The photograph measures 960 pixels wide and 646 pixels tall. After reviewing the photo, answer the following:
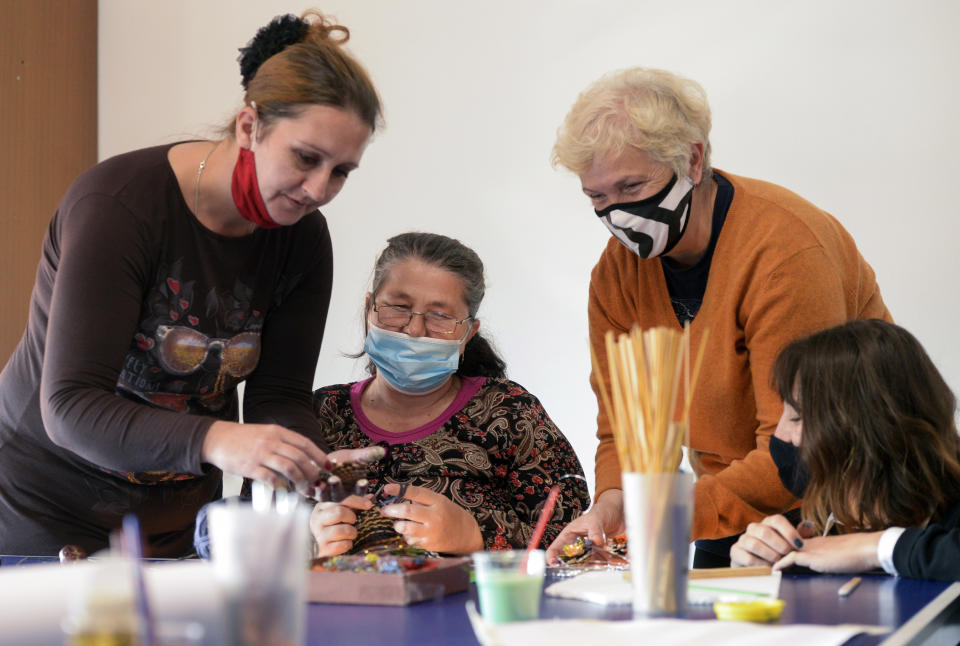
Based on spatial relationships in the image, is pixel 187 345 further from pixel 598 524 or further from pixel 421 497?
pixel 598 524

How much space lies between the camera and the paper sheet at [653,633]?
79 centimetres

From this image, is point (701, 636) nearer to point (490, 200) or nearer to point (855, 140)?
point (855, 140)

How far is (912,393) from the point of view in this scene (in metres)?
1.51

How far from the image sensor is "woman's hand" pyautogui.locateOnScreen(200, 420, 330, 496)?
1223 millimetres

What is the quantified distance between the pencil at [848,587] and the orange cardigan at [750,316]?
13.9 inches

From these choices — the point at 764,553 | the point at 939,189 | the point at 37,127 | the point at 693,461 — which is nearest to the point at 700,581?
the point at 764,553

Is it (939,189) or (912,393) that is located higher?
(939,189)

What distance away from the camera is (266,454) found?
122 centimetres

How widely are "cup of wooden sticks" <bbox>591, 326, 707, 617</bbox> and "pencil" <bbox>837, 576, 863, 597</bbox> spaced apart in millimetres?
279

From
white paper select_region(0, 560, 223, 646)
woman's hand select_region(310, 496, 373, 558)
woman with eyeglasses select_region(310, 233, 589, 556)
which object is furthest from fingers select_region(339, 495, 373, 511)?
white paper select_region(0, 560, 223, 646)

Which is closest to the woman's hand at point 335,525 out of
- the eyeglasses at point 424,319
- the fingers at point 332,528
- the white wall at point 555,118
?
the fingers at point 332,528

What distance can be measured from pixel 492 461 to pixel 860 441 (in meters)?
0.75

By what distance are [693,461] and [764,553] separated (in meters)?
0.61

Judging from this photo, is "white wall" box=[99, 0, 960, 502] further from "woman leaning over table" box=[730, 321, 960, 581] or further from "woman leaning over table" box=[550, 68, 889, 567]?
"woman leaning over table" box=[730, 321, 960, 581]
